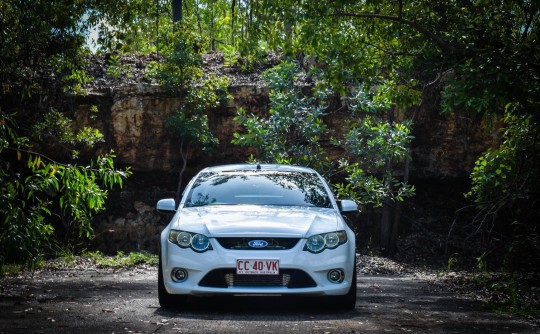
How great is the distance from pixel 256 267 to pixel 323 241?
2.64 feet

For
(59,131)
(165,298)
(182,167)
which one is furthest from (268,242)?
(182,167)

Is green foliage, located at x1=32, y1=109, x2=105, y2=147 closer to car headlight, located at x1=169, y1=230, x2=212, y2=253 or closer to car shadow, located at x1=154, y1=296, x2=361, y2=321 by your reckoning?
car shadow, located at x1=154, y1=296, x2=361, y2=321

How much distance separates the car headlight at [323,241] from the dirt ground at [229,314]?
0.68 meters

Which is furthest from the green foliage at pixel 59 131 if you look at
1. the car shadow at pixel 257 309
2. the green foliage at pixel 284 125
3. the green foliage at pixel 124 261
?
the car shadow at pixel 257 309

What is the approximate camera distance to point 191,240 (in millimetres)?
8992

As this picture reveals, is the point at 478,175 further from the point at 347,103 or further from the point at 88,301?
the point at 88,301

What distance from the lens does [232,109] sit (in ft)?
86.4

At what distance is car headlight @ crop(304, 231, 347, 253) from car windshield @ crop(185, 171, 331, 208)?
3.31ft

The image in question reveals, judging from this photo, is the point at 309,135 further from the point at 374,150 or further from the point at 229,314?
the point at 229,314

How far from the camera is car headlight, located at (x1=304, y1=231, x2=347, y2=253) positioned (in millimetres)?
8961

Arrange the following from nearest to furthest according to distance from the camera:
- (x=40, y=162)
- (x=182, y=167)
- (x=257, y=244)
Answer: (x=257, y=244) < (x=40, y=162) < (x=182, y=167)

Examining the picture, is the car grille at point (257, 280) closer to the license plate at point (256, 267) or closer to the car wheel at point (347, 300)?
the license plate at point (256, 267)

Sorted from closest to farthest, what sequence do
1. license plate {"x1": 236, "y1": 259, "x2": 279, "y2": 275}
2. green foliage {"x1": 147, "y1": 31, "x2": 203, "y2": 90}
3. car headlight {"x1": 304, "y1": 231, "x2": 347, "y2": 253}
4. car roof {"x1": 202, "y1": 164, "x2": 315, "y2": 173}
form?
license plate {"x1": 236, "y1": 259, "x2": 279, "y2": 275}
car headlight {"x1": 304, "y1": 231, "x2": 347, "y2": 253}
car roof {"x1": 202, "y1": 164, "x2": 315, "y2": 173}
green foliage {"x1": 147, "y1": 31, "x2": 203, "y2": 90}

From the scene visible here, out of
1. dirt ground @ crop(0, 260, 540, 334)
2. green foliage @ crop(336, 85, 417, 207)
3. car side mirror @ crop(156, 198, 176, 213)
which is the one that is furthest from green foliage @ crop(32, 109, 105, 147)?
car side mirror @ crop(156, 198, 176, 213)
